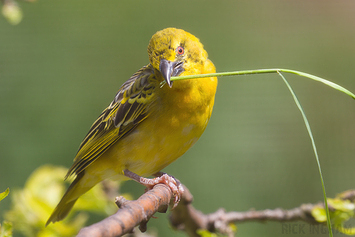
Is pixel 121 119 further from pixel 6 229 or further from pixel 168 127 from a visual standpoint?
pixel 6 229

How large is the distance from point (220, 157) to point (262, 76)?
108cm

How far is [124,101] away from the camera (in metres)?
2.66

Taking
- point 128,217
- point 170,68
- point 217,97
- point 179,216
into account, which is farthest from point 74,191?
point 217,97

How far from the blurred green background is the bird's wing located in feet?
4.01

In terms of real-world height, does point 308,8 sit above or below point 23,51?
above

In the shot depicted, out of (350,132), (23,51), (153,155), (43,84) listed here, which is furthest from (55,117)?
(350,132)

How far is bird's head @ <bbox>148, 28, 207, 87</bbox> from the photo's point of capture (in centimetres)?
219

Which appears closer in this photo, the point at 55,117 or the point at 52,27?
the point at 55,117

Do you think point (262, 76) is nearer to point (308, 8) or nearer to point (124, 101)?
point (308, 8)

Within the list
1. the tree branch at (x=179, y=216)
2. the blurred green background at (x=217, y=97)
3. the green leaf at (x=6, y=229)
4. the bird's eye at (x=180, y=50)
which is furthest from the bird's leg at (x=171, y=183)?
the blurred green background at (x=217, y=97)

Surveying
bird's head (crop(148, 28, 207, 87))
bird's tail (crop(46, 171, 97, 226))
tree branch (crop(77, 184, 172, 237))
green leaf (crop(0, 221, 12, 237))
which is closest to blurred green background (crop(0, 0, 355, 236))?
bird's tail (crop(46, 171, 97, 226))

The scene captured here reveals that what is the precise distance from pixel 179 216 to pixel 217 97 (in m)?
2.06

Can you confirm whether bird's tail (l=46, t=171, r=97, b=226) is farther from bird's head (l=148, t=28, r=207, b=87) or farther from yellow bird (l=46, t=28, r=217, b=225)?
bird's head (l=148, t=28, r=207, b=87)

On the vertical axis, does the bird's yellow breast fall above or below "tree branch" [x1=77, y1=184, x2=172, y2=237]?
above
